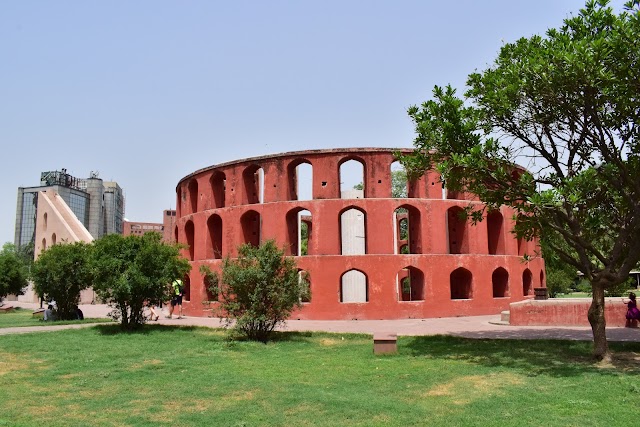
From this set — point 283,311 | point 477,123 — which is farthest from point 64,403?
point 477,123

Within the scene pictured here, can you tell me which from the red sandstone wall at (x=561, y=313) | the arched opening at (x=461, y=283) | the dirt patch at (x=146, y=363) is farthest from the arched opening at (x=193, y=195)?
the dirt patch at (x=146, y=363)

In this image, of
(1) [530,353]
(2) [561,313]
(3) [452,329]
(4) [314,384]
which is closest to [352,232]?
(3) [452,329]

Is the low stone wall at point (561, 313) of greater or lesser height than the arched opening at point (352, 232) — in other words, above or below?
below

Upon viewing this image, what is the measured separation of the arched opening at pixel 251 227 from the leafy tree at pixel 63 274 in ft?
20.7

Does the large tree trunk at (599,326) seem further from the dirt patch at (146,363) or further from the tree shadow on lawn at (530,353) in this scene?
the dirt patch at (146,363)

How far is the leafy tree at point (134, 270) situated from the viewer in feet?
48.9

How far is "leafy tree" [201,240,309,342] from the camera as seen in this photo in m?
12.8

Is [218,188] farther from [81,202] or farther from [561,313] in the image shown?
[81,202]

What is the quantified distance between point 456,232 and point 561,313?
746cm

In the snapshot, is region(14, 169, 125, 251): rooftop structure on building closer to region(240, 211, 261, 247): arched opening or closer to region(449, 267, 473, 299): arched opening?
region(240, 211, 261, 247): arched opening

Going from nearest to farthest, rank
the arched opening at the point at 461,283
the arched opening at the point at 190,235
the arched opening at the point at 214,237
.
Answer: the arched opening at the point at 461,283 < the arched opening at the point at 214,237 < the arched opening at the point at 190,235

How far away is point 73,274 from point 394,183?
28431 mm

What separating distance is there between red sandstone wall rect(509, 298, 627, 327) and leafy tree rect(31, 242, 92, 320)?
14688mm

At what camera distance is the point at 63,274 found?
19.0 metres
